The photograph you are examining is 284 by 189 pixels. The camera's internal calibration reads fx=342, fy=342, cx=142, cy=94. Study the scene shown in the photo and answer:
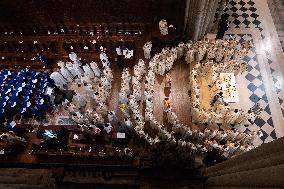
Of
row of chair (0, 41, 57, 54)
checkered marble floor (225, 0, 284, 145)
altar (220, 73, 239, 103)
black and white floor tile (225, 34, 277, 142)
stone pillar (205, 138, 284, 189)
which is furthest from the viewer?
row of chair (0, 41, 57, 54)

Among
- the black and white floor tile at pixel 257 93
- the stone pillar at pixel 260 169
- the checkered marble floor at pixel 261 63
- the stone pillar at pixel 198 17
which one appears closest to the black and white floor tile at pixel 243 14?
the checkered marble floor at pixel 261 63

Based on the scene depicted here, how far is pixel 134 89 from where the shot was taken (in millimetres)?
10141

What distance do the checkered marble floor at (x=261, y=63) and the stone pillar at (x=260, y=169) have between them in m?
6.18

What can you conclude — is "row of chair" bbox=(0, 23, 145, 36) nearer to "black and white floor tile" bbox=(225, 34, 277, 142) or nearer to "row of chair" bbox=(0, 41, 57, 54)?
"row of chair" bbox=(0, 41, 57, 54)

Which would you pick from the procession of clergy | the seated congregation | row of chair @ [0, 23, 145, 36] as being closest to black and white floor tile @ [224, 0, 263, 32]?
the seated congregation

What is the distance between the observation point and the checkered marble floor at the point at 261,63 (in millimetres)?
10547

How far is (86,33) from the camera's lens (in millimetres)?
11781

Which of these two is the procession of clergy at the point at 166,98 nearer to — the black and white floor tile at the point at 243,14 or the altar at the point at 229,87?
the altar at the point at 229,87

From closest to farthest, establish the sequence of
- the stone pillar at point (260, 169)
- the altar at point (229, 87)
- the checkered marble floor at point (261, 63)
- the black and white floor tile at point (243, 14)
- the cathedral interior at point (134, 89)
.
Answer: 1. the stone pillar at point (260, 169)
2. the cathedral interior at point (134, 89)
3. the checkered marble floor at point (261, 63)
4. the altar at point (229, 87)
5. the black and white floor tile at point (243, 14)

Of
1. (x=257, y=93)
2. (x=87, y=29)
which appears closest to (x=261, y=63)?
(x=257, y=93)

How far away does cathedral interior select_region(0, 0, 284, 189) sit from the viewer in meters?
9.09

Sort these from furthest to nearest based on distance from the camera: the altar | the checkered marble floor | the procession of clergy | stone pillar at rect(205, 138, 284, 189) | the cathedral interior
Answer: the altar, the checkered marble floor, the procession of clergy, the cathedral interior, stone pillar at rect(205, 138, 284, 189)

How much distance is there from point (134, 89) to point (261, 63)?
4623 mm

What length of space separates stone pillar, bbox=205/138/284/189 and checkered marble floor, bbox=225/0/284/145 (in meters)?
6.18
